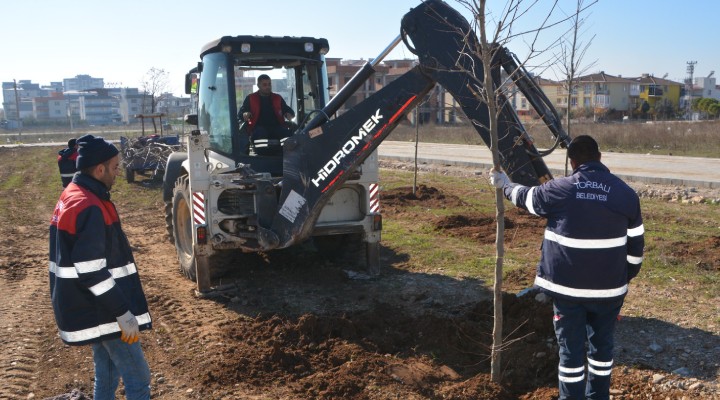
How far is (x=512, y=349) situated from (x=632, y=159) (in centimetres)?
1897

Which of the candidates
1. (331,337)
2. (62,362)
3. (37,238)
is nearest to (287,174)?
(331,337)

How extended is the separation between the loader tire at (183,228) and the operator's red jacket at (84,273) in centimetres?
438

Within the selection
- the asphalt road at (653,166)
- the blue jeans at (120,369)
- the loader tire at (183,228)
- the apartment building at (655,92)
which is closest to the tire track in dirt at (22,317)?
the blue jeans at (120,369)

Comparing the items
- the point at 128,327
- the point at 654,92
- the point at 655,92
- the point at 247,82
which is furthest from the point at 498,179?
the point at 654,92

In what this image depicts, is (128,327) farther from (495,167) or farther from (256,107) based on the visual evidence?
(256,107)

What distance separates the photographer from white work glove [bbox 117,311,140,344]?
3.83 meters

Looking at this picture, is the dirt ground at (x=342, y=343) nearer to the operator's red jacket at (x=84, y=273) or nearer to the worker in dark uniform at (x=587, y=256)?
the worker in dark uniform at (x=587, y=256)

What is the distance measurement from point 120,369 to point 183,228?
4.95 m

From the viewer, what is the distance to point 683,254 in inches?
337

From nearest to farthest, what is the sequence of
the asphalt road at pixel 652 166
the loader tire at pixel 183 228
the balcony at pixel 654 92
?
1. the loader tire at pixel 183 228
2. the asphalt road at pixel 652 166
3. the balcony at pixel 654 92

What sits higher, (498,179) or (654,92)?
(654,92)

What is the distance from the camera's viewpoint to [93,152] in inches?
157

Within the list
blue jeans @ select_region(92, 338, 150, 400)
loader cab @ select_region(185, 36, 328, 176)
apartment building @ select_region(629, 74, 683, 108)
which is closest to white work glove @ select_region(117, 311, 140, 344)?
blue jeans @ select_region(92, 338, 150, 400)

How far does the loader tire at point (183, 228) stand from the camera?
8.38 meters
